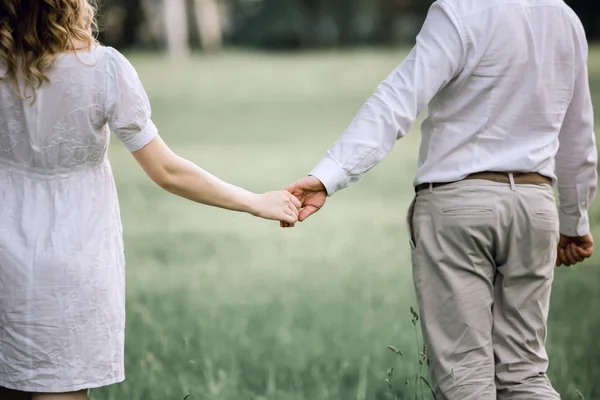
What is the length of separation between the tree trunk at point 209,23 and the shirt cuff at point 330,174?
41124 mm

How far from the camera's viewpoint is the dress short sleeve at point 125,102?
3.41 metres

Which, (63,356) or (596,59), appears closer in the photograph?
(63,356)

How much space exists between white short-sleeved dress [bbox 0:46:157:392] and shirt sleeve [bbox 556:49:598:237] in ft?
5.06

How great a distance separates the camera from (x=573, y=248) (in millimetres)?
4379

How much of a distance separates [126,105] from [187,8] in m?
48.6

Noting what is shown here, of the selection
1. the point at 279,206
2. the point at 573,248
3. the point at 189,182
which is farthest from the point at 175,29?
the point at 189,182

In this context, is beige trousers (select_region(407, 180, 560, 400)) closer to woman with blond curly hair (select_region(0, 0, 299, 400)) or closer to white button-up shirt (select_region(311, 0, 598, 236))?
white button-up shirt (select_region(311, 0, 598, 236))

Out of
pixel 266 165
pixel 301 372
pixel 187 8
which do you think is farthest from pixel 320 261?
pixel 187 8

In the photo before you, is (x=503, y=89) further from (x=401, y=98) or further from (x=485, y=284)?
(x=485, y=284)

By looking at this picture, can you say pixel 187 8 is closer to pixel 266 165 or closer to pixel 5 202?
pixel 266 165

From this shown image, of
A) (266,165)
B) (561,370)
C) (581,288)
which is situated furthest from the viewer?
(266,165)

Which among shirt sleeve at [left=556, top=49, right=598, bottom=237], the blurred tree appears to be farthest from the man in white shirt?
the blurred tree

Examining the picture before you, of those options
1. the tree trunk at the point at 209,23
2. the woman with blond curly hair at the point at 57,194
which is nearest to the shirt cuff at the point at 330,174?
the woman with blond curly hair at the point at 57,194

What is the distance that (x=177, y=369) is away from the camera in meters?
5.35
